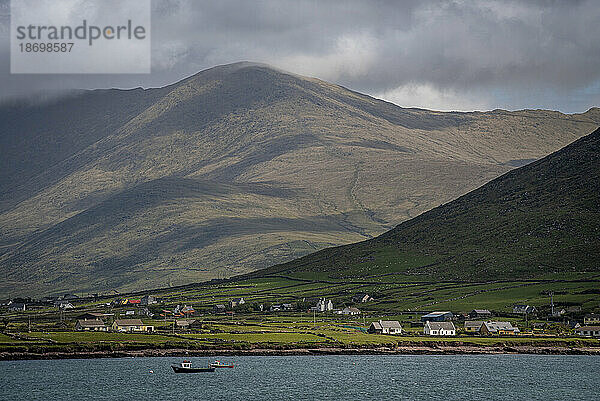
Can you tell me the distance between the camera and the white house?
16250 cm

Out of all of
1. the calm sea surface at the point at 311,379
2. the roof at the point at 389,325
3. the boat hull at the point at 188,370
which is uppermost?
the roof at the point at 389,325

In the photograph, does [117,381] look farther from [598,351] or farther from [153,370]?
[598,351]

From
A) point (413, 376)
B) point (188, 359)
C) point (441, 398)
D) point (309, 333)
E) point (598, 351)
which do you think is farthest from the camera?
point (309, 333)

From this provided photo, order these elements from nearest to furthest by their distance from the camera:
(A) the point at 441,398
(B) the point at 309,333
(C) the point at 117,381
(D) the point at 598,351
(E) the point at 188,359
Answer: (A) the point at 441,398 < (C) the point at 117,381 < (E) the point at 188,359 < (D) the point at 598,351 < (B) the point at 309,333

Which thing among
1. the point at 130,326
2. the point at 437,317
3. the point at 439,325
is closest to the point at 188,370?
the point at 130,326

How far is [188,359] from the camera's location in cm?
13162

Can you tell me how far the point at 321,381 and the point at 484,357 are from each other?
4023 cm

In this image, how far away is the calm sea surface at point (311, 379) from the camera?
98750 mm

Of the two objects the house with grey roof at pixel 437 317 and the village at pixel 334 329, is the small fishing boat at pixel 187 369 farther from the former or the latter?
the house with grey roof at pixel 437 317

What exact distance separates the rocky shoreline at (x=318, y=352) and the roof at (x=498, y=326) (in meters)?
19.0

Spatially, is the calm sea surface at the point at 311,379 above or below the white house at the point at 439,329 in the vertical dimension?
below

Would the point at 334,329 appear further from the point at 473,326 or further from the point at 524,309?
the point at 524,309

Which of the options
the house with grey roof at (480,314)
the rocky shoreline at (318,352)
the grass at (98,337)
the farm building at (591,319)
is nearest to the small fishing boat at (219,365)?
the rocky shoreline at (318,352)

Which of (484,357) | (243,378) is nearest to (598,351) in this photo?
Answer: (484,357)
